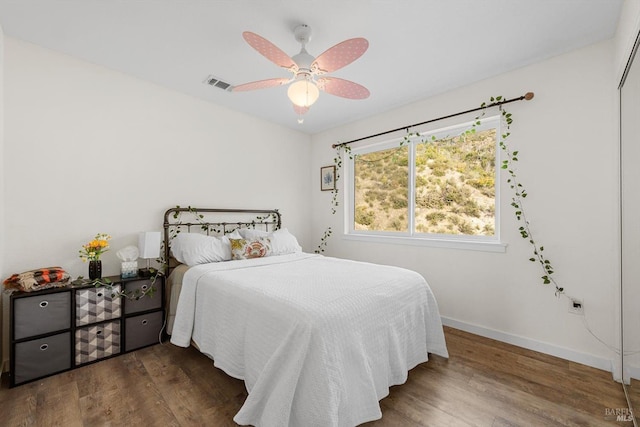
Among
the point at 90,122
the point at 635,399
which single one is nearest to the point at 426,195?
the point at 635,399

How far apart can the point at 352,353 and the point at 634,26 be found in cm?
236

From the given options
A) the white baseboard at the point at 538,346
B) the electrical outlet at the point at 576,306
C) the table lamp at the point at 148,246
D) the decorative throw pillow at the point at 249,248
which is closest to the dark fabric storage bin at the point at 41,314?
the table lamp at the point at 148,246

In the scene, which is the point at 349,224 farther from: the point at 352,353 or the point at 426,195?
the point at 352,353

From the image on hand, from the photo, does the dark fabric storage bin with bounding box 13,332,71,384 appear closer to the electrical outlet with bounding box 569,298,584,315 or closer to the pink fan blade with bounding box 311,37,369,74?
the pink fan blade with bounding box 311,37,369,74

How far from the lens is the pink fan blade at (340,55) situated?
1631 millimetres

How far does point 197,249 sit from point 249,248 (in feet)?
1.68

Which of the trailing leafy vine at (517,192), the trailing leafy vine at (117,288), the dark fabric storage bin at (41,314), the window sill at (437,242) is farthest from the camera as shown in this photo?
the window sill at (437,242)

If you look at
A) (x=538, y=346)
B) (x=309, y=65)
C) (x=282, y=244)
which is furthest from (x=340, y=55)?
(x=538, y=346)

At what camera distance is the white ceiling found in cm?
182

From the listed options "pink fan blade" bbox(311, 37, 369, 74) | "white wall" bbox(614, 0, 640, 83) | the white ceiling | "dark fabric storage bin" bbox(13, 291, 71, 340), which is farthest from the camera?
"dark fabric storage bin" bbox(13, 291, 71, 340)

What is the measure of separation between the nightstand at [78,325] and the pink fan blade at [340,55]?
89.8 inches

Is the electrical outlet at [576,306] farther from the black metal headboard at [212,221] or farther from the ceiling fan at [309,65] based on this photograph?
the black metal headboard at [212,221]

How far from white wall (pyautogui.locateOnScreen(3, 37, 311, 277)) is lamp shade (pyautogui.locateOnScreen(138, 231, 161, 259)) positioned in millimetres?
252

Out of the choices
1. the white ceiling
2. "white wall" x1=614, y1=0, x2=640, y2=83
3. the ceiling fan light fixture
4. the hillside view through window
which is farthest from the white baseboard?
the ceiling fan light fixture
